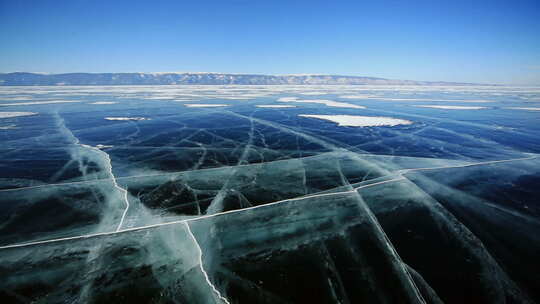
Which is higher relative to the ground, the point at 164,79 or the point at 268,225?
the point at 164,79

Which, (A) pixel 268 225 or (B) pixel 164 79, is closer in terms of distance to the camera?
(A) pixel 268 225

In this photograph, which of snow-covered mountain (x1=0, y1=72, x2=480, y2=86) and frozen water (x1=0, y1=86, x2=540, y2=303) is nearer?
frozen water (x1=0, y1=86, x2=540, y2=303)

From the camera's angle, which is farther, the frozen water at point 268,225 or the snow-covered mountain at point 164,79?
the snow-covered mountain at point 164,79

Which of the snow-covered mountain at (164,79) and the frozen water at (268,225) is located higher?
the snow-covered mountain at (164,79)

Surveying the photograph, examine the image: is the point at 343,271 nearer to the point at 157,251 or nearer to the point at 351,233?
the point at 351,233

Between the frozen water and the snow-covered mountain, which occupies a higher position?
the snow-covered mountain
